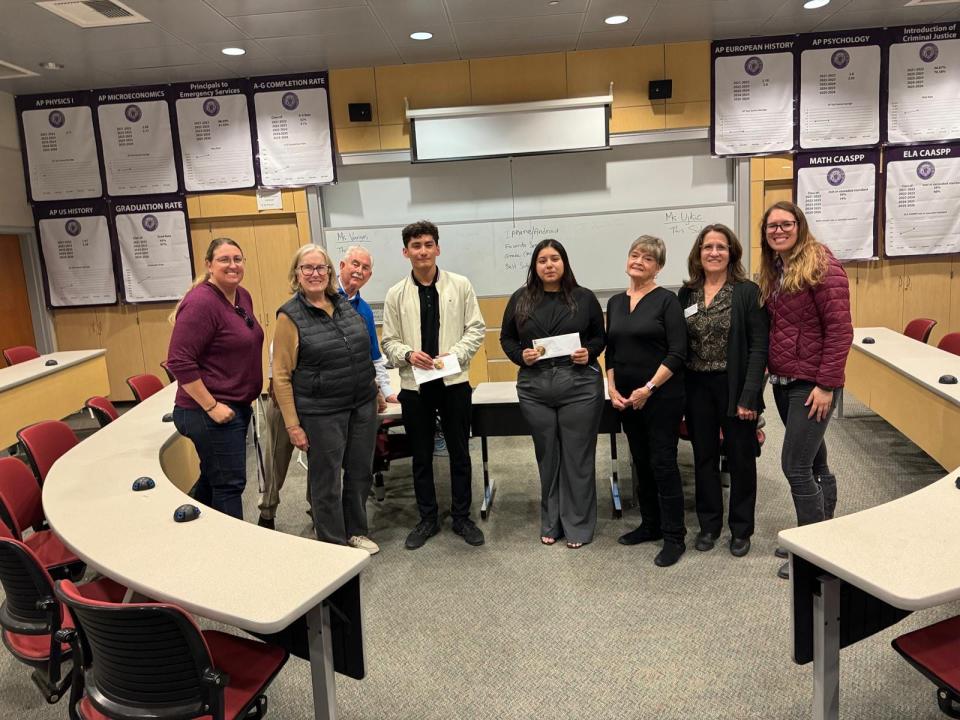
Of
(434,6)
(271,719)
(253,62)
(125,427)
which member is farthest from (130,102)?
(271,719)

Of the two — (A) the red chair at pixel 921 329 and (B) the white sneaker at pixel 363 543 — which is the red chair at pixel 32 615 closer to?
(B) the white sneaker at pixel 363 543

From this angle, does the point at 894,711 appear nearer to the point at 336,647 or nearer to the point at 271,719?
the point at 336,647

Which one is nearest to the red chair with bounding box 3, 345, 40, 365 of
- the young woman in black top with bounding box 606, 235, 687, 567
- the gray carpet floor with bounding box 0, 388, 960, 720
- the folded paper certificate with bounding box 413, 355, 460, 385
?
the gray carpet floor with bounding box 0, 388, 960, 720

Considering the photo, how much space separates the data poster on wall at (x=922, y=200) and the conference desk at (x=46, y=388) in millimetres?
7039

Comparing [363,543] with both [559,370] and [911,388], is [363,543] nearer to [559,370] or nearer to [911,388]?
[559,370]

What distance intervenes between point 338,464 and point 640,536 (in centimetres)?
150

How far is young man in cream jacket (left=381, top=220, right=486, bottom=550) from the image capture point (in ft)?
10.6

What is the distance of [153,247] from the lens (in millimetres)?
6637

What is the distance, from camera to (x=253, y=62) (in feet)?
18.9

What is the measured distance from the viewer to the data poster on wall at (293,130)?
6215 mm

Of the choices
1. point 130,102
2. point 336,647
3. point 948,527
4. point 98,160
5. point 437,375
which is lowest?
point 336,647

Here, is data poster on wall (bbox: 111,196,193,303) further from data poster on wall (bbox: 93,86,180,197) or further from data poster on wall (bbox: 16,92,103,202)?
data poster on wall (bbox: 16,92,103,202)

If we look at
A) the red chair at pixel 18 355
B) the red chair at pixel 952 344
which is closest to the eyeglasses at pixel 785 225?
the red chair at pixel 952 344

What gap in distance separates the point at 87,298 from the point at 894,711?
723cm
